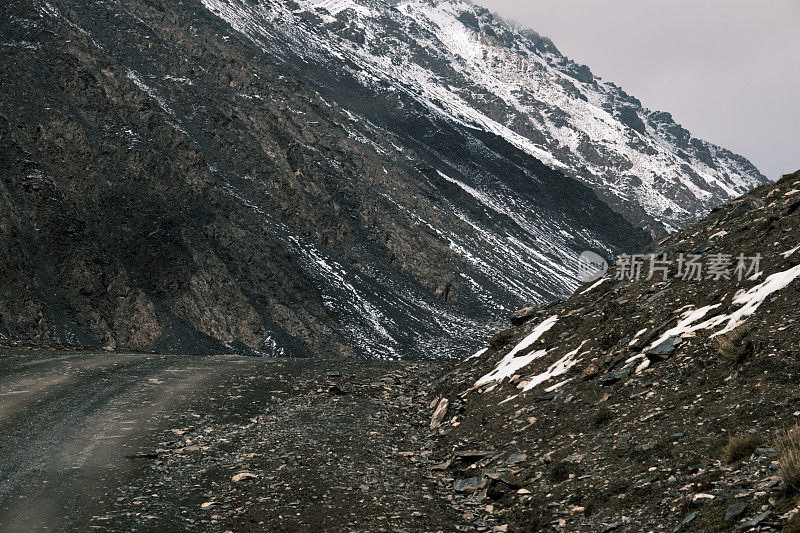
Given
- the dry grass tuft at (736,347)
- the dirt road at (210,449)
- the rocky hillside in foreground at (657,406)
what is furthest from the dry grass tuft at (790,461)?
the dirt road at (210,449)

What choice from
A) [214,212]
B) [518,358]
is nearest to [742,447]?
[518,358]

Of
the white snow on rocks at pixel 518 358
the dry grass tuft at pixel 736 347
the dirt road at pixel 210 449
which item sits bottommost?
the dirt road at pixel 210 449

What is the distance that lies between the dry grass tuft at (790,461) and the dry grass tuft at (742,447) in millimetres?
600

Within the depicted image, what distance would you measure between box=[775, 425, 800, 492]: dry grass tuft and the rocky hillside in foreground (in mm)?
16

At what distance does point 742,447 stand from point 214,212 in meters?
80.9

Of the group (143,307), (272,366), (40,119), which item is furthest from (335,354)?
(272,366)

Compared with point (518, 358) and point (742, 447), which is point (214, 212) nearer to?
point (518, 358)

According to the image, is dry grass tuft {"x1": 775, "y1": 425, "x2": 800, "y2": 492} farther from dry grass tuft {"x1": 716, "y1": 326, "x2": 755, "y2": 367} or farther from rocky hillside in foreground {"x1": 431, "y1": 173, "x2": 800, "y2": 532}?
dry grass tuft {"x1": 716, "y1": 326, "x2": 755, "y2": 367}

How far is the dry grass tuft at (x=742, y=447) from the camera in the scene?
8.70 meters

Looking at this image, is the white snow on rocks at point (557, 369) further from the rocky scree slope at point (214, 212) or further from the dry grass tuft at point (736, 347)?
the rocky scree slope at point (214, 212)

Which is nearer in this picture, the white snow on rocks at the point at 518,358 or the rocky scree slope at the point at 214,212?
the white snow on rocks at the point at 518,358

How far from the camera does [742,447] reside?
8734mm

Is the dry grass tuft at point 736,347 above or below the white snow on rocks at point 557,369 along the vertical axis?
above

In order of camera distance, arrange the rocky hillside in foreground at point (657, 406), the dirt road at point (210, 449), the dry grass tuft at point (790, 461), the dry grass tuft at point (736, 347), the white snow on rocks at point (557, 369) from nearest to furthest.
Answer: the dry grass tuft at point (790, 461) → the rocky hillside in foreground at point (657, 406) → the dirt road at point (210, 449) → the dry grass tuft at point (736, 347) → the white snow on rocks at point (557, 369)
